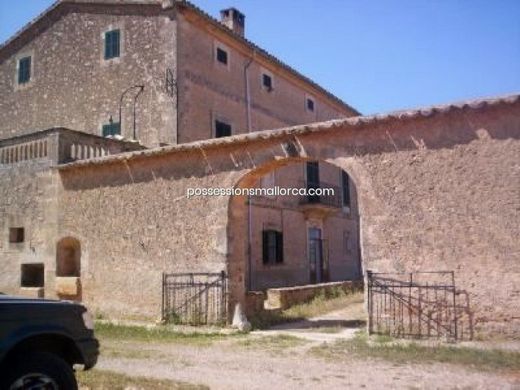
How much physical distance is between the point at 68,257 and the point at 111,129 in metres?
5.00

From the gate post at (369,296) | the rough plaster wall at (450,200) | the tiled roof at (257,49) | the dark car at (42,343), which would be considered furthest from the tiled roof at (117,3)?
the dark car at (42,343)

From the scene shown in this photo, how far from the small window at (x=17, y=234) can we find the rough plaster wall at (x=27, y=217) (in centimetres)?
10

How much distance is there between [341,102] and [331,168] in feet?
12.3

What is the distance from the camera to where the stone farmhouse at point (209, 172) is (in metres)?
8.16

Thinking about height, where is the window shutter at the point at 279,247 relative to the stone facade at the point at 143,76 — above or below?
below

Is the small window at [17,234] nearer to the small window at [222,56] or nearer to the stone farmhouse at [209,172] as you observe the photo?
the stone farmhouse at [209,172]

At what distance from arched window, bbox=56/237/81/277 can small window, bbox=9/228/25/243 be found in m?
1.52

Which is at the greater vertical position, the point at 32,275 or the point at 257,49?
the point at 257,49

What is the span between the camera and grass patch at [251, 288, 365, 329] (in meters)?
11.3


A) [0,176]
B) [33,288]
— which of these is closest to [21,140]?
[0,176]

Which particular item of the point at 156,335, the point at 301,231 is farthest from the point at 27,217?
the point at 301,231

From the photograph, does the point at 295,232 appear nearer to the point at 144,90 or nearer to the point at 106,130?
the point at 144,90

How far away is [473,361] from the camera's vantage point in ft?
22.0

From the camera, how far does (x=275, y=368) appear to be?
21.7 ft
